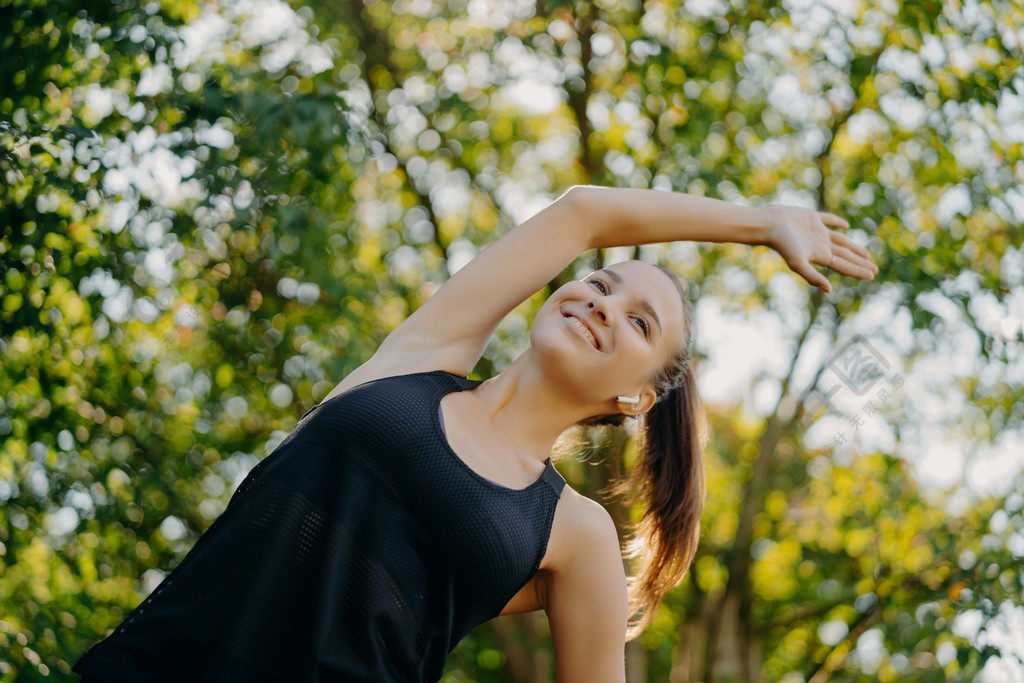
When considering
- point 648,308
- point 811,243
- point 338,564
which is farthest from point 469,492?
point 811,243

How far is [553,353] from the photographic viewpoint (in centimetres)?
191

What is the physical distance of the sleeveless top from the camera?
167 cm

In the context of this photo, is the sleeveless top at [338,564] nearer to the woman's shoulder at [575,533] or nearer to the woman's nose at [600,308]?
the woman's shoulder at [575,533]

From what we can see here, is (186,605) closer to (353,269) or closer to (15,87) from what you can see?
(15,87)

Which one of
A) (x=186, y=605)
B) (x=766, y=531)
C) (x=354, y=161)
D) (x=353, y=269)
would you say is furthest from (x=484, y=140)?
(x=186, y=605)

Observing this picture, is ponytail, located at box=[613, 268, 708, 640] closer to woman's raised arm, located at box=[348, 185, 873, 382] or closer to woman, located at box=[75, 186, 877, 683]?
woman, located at box=[75, 186, 877, 683]

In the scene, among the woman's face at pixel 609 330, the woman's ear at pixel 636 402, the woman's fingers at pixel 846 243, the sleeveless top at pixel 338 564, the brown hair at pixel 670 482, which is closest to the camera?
the sleeveless top at pixel 338 564

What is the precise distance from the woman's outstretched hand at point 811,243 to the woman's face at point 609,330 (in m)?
0.23

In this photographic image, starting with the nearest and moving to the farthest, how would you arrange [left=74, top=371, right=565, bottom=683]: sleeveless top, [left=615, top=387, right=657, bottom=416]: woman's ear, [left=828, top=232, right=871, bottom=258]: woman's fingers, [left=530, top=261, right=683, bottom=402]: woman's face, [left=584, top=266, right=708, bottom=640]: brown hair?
[left=74, top=371, right=565, bottom=683]: sleeveless top → [left=530, top=261, right=683, bottom=402]: woman's face → [left=615, top=387, right=657, bottom=416]: woman's ear → [left=828, top=232, right=871, bottom=258]: woman's fingers → [left=584, top=266, right=708, bottom=640]: brown hair

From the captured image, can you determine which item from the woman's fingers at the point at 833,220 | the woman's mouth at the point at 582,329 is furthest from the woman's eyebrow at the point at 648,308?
the woman's fingers at the point at 833,220

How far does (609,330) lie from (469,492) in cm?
39

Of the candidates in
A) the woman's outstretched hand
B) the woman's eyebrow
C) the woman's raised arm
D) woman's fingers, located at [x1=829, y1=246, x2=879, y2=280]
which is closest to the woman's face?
the woman's eyebrow

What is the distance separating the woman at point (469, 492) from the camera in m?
1.70

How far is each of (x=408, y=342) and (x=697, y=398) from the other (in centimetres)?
63
